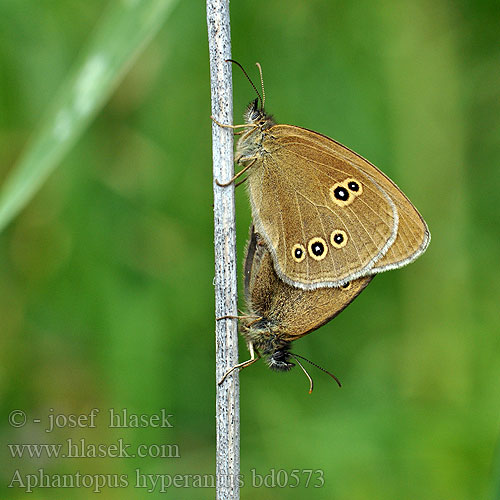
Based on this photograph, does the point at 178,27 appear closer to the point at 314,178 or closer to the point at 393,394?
the point at 314,178

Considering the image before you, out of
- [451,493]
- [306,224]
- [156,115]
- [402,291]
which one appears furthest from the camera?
[402,291]

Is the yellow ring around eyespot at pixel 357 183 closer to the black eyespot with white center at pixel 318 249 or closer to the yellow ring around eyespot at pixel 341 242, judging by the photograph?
the yellow ring around eyespot at pixel 341 242

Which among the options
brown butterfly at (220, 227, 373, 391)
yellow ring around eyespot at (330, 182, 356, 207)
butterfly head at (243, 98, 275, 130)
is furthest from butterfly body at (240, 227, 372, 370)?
butterfly head at (243, 98, 275, 130)

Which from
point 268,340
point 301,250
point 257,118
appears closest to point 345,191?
point 301,250

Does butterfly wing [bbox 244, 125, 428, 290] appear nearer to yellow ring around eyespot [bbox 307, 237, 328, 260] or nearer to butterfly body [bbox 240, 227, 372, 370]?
yellow ring around eyespot [bbox 307, 237, 328, 260]

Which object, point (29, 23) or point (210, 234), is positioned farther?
point (210, 234)

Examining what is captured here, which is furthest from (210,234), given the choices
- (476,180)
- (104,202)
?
(476,180)

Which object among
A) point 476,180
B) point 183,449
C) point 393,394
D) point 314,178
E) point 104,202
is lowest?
point 183,449

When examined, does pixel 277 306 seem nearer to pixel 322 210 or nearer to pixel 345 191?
pixel 322 210
